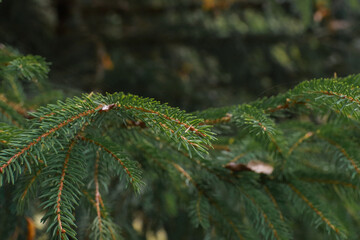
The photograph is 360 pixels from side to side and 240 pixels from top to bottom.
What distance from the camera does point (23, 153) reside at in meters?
0.49

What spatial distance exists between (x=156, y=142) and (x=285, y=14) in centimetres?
189

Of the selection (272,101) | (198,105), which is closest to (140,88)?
(198,105)

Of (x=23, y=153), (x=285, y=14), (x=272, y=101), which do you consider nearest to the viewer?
(x=23, y=153)

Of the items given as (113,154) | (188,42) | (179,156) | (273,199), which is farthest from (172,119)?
(188,42)

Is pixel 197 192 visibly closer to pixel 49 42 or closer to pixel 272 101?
pixel 272 101

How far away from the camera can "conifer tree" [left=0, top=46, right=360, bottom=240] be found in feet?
1.72

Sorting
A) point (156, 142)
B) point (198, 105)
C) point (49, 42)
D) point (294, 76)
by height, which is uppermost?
point (294, 76)

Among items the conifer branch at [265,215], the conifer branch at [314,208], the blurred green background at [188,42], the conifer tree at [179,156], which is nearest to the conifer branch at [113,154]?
the conifer tree at [179,156]

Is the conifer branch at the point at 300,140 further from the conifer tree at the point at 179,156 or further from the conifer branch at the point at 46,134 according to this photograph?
the conifer branch at the point at 46,134

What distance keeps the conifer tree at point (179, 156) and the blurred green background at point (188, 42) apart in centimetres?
93

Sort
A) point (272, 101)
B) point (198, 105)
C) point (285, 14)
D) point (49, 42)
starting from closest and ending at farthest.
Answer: point (272, 101)
point (198, 105)
point (49, 42)
point (285, 14)

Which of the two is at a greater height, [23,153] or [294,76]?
[294,76]

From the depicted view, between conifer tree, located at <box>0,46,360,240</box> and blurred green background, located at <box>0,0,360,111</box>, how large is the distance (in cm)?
93

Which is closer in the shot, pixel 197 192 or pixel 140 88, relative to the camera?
pixel 197 192
